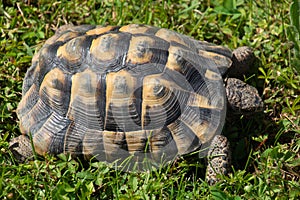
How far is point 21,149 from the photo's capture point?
13.7ft

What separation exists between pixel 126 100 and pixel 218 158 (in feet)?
2.37

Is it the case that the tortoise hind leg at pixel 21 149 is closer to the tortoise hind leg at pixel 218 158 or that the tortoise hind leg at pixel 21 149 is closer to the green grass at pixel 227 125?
the green grass at pixel 227 125

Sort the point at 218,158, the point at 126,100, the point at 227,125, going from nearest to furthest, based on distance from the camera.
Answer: the point at 126,100 < the point at 218,158 < the point at 227,125

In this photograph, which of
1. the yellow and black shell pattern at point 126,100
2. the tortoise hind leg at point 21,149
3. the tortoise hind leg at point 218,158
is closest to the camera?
the yellow and black shell pattern at point 126,100

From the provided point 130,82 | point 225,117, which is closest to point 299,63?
point 225,117

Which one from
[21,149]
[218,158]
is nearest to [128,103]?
[218,158]

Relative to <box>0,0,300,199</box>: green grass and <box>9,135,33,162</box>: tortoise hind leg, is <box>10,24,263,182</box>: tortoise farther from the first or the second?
<box>0,0,300,199</box>: green grass

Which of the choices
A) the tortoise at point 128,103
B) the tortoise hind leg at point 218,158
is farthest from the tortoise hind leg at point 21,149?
the tortoise hind leg at point 218,158

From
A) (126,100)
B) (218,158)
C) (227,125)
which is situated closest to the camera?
(126,100)

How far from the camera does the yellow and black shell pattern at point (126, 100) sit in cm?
394

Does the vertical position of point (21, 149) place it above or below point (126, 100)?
below

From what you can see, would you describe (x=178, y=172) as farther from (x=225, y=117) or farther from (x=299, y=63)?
(x=299, y=63)

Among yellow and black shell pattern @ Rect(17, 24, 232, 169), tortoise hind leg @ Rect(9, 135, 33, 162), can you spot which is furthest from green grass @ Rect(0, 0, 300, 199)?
yellow and black shell pattern @ Rect(17, 24, 232, 169)

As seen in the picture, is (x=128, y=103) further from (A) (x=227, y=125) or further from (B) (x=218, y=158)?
(A) (x=227, y=125)
